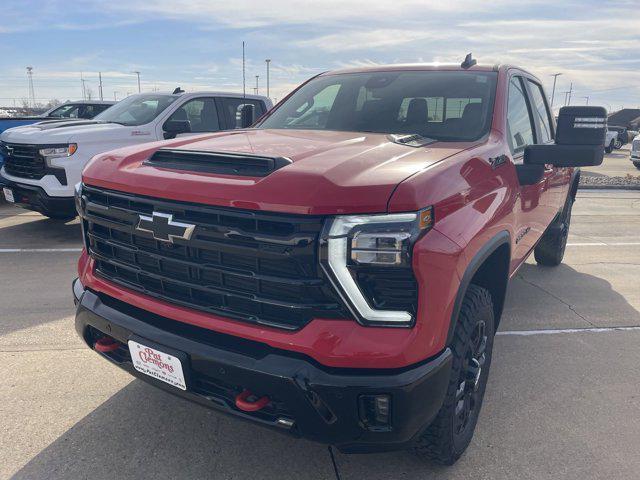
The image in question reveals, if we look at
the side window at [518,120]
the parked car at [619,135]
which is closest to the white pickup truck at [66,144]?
the side window at [518,120]

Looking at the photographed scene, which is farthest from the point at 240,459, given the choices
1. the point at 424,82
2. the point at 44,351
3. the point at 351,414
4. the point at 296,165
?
the point at 424,82

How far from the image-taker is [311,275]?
190cm

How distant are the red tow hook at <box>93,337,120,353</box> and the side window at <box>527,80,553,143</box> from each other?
3.33 metres

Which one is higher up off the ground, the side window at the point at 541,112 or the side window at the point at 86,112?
the side window at the point at 541,112

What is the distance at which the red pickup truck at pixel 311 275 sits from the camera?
1.87 m

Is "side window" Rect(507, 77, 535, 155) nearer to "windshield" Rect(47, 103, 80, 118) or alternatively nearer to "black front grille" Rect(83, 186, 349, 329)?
"black front grille" Rect(83, 186, 349, 329)

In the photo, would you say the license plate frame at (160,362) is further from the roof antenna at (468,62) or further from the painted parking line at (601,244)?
the painted parking line at (601,244)

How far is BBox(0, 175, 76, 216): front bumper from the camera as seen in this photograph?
625 cm

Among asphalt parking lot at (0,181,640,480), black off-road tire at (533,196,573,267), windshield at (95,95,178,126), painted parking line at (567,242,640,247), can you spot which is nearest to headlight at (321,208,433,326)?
asphalt parking lot at (0,181,640,480)

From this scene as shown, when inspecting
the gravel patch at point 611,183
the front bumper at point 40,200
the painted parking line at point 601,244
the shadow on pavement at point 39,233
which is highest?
the front bumper at point 40,200

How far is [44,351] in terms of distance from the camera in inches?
140

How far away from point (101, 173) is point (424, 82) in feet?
6.92

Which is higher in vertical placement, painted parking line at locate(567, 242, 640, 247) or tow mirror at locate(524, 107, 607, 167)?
tow mirror at locate(524, 107, 607, 167)

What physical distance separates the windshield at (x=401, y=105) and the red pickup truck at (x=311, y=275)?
36 centimetres
